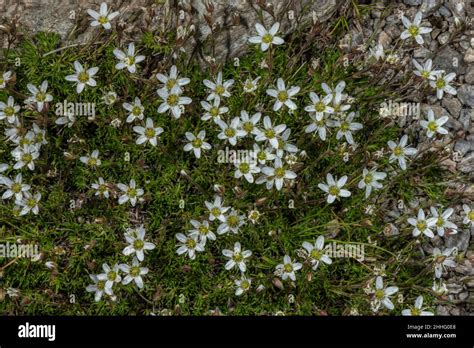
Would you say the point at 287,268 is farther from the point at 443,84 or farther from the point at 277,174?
the point at 443,84

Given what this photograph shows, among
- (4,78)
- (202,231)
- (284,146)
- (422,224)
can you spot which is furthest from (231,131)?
(4,78)

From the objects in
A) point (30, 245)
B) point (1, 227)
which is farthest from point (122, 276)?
point (1, 227)

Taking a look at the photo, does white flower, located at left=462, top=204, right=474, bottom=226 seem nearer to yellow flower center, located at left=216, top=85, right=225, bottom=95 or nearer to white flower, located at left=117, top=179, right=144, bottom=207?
yellow flower center, located at left=216, top=85, right=225, bottom=95

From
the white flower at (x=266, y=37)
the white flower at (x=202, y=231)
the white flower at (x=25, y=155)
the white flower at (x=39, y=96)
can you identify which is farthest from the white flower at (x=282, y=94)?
the white flower at (x=25, y=155)

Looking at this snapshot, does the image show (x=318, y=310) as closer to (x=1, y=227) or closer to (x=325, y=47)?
(x=325, y=47)

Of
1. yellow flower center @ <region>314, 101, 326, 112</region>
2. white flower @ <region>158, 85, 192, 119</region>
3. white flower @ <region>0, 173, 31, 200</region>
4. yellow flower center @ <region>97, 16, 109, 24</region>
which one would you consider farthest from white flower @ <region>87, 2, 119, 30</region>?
yellow flower center @ <region>314, 101, 326, 112</region>

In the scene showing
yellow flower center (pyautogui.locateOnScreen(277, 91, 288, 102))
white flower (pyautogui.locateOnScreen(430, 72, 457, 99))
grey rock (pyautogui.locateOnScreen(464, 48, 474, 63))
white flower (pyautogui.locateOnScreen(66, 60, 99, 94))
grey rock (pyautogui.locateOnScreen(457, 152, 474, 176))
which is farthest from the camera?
grey rock (pyautogui.locateOnScreen(464, 48, 474, 63))
